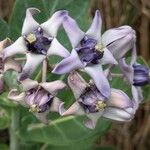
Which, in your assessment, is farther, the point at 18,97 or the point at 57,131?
the point at 57,131

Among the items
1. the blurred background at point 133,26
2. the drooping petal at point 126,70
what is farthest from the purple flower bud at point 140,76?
the blurred background at point 133,26

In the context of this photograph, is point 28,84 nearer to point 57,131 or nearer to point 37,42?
point 37,42

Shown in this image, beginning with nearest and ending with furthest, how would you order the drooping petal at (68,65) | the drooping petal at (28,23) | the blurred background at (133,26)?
the drooping petal at (68,65), the drooping petal at (28,23), the blurred background at (133,26)

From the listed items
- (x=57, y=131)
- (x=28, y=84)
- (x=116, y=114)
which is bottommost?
(x=57, y=131)

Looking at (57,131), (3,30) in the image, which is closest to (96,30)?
(3,30)

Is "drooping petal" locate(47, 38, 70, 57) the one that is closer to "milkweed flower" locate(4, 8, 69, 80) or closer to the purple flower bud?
"milkweed flower" locate(4, 8, 69, 80)

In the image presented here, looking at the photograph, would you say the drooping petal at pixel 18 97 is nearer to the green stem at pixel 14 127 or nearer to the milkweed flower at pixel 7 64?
the milkweed flower at pixel 7 64

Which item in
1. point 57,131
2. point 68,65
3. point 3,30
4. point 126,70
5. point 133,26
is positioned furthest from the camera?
point 133,26
